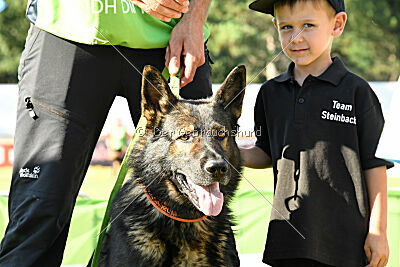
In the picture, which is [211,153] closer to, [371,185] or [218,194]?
[218,194]

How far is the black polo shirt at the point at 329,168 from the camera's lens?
2.49 metres

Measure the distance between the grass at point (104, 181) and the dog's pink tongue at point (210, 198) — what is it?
0.92 meters

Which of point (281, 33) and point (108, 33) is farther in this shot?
point (281, 33)

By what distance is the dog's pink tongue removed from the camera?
2205mm

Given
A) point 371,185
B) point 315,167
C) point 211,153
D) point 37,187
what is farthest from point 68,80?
point 371,185

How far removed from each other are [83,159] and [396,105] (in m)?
1.32

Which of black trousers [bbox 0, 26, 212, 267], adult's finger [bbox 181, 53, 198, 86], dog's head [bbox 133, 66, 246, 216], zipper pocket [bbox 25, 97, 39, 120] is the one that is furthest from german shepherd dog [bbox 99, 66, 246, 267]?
zipper pocket [bbox 25, 97, 39, 120]

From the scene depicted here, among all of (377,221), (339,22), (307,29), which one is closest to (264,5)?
(307,29)

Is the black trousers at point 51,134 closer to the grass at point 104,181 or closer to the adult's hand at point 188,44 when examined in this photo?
the adult's hand at point 188,44

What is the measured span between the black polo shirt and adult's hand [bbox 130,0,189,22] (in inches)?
31.0

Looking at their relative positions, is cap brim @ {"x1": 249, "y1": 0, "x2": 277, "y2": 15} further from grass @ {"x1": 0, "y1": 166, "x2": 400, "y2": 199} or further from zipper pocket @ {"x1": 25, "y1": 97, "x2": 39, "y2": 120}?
zipper pocket @ {"x1": 25, "y1": 97, "x2": 39, "y2": 120}

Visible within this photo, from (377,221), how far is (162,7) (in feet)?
4.74

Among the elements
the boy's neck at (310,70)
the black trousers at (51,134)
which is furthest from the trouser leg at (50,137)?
the boy's neck at (310,70)

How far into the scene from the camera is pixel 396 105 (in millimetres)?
1745
